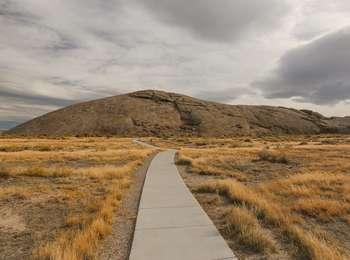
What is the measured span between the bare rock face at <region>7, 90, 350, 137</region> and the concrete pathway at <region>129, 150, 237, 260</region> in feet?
333

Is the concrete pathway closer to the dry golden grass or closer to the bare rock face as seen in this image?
the dry golden grass

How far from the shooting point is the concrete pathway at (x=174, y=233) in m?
5.40

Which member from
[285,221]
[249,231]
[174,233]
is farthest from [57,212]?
[285,221]

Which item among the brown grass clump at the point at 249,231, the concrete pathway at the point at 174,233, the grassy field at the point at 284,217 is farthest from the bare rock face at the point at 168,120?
the brown grass clump at the point at 249,231

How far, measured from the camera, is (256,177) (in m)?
15.9

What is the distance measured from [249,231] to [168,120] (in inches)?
4980

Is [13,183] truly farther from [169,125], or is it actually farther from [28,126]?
→ [28,126]

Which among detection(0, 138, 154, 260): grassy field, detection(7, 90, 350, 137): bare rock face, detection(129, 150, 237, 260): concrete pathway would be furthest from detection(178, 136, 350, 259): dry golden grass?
detection(7, 90, 350, 137): bare rock face

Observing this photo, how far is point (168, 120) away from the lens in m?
133

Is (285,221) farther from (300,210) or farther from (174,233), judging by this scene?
(174,233)

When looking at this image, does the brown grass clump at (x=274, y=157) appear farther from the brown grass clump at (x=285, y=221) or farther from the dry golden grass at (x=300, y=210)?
the brown grass clump at (x=285, y=221)

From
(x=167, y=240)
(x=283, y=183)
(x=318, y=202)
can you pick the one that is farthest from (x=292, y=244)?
(x=283, y=183)

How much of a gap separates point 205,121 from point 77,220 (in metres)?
126

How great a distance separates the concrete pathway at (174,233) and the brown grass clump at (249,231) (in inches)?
17.7
